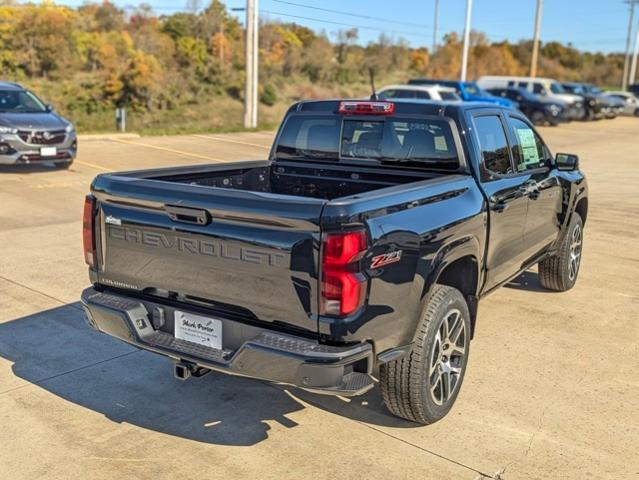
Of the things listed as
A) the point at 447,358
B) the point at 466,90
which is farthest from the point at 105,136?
the point at 447,358

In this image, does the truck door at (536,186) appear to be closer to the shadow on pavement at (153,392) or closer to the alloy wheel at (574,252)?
the alloy wheel at (574,252)

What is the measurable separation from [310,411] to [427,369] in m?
0.85

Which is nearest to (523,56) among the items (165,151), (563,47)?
(563,47)

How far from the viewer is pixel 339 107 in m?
4.96

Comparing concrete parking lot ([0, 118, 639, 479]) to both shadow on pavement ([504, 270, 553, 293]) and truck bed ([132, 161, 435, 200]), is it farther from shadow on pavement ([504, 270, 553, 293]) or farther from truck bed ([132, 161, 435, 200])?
truck bed ([132, 161, 435, 200])

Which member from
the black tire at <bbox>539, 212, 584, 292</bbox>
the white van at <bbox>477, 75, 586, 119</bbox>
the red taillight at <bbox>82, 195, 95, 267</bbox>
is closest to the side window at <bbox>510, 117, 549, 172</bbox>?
the black tire at <bbox>539, 212, 584, 292</bbox>

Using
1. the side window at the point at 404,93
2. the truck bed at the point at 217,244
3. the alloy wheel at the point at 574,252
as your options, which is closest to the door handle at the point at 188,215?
the truck bed at the point at 217,244

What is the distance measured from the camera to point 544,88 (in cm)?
3328

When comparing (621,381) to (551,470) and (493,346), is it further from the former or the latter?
(551,470)

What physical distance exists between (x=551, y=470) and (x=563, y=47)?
90751mm

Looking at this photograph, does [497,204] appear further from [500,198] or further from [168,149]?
[168,149]

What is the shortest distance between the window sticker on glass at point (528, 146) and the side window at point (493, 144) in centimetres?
38

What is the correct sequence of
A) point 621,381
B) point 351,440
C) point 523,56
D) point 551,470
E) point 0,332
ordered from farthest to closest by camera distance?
point 523,56 → point 0,332 → point 621,381 → point 351,440 → point 551,470

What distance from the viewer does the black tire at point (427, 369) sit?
12.3ft
